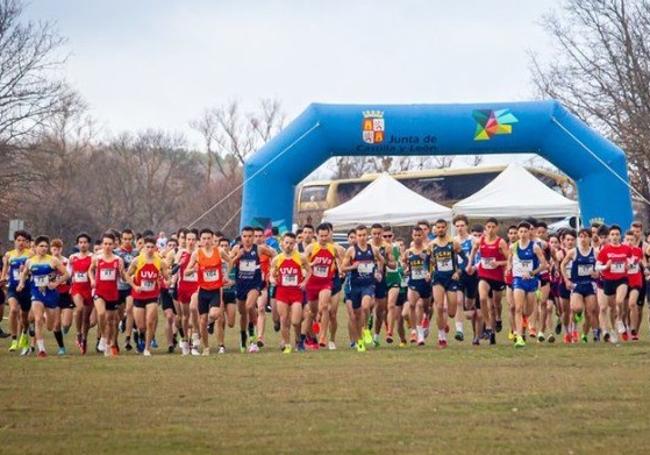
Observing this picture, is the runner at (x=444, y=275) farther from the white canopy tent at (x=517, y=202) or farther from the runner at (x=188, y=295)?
the white canopy tent at (x=517, y=202)

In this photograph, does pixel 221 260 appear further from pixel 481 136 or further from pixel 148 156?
pixel 148 156

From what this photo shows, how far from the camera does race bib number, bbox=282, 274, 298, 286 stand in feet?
67.2

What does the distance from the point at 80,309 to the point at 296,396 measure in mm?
9095

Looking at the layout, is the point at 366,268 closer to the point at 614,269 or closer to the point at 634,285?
the point at 614,269

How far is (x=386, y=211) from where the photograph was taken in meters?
36.6

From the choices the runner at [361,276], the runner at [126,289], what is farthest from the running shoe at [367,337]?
the runner at [126,289]

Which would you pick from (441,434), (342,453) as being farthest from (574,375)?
(342,453)

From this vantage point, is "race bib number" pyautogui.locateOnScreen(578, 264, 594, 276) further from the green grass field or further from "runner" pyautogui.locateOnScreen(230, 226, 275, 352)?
"runner" pyautogui.locateOnScreen(230, 226, 275, 352)

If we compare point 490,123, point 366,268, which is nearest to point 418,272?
point 366,268

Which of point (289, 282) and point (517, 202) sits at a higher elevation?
point (517, 202)

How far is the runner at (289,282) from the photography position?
2048 centimetres

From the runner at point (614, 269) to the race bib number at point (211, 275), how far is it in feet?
20.1

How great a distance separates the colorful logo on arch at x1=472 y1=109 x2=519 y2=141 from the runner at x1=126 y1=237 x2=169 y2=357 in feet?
37.1

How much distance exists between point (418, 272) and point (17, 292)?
6698 mm
